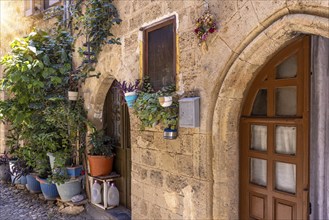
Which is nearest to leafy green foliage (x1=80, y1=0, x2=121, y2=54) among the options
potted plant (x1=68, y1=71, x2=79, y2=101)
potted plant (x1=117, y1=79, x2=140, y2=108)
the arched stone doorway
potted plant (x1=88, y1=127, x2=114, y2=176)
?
the arched stone doorway

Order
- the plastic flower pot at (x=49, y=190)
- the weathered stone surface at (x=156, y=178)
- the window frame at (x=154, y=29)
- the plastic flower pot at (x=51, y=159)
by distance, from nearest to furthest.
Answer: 1. the window frame at (x=154, y=29)
2. the weathered stone surface at (x=156, y=178)
3. the plastic flower pot at (x=51, y=159)
4. the plastic flower pot at (x=49, y=190)

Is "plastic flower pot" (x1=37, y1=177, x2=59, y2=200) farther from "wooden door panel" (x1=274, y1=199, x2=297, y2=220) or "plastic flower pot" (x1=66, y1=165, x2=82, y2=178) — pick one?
"wooden door panel" (x1=274, y1=199, x2=297, y2=220)

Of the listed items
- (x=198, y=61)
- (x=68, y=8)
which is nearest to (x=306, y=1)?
(x=198, y=61)

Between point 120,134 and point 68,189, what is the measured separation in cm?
129

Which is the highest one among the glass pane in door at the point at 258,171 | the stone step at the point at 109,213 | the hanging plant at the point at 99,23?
the hanging plant at the point at 99,23

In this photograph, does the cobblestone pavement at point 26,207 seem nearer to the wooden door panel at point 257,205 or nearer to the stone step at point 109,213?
the stone step at point 109,213

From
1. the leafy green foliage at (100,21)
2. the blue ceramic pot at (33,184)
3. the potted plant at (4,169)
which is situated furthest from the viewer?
the potted plant at (4,169)

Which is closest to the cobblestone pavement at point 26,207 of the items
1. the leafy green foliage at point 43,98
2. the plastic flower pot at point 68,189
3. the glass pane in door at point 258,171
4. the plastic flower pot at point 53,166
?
the plastic flower pot at point 68,189

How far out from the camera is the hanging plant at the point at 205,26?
2.47m

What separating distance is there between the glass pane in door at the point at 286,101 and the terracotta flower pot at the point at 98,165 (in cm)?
282

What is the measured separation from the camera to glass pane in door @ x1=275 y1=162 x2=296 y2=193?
7.60 feet

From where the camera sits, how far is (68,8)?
500 cm

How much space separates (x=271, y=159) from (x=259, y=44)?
0.99 m

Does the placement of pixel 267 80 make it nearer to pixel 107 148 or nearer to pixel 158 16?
pixel 158 16
